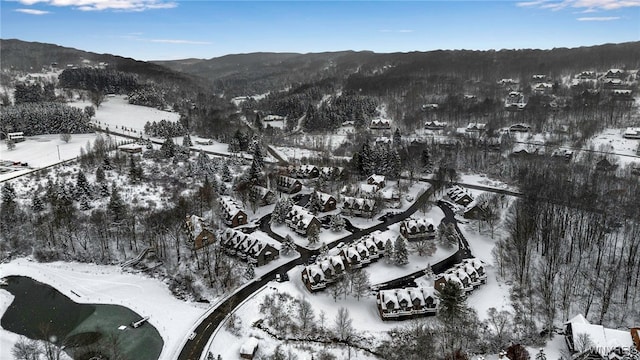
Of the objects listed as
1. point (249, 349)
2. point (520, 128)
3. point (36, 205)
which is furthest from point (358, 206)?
point (520, 128)

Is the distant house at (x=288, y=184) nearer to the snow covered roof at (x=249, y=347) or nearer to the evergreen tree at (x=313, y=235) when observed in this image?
the evergreen tree at (x=313, y=235)

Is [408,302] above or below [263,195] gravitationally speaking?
below

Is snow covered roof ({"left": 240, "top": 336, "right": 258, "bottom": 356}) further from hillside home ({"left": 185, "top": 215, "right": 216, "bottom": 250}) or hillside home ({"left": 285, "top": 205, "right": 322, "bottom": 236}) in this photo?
hillside home ({"left": 285, "top": 205, "right": 322, "bottom": 236})

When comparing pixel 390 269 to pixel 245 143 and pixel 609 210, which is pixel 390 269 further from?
pixel 245 143

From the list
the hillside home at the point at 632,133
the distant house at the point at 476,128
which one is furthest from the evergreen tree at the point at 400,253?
the hillside home at the point at 632,133

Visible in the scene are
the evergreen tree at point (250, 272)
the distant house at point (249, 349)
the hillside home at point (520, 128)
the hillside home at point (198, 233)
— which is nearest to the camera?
the distant house at point (249, 349)

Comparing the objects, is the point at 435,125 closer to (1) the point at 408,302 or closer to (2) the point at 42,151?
(1) the point at 408,302

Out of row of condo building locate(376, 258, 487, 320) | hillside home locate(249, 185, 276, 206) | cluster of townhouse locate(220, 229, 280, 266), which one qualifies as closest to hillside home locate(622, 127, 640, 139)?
row of condo building locate(376, 258, 487, 320)
